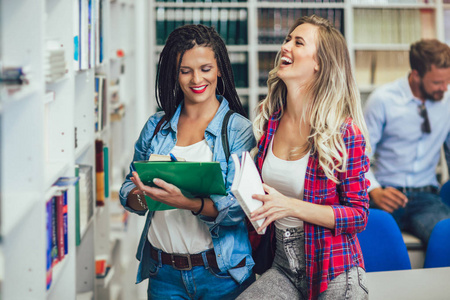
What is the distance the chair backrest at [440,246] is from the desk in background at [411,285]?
29 centimetres

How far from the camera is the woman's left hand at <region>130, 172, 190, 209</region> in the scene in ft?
5.77

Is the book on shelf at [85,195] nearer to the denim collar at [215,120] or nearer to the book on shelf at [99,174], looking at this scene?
the book on shelf at [99,174]

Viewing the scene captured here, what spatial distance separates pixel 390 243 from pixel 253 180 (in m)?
0.94

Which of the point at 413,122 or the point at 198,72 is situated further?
the point at 413,122

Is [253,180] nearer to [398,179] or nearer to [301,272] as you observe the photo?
[301,272]

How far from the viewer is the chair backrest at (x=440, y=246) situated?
2459 mm

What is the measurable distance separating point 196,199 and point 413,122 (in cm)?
200

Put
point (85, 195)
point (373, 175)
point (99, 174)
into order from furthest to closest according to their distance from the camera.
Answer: point (373, 175), point (99, 174), point (85, 195)

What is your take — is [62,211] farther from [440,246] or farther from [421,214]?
[421,214]

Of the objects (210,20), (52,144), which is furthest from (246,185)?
(210,20)

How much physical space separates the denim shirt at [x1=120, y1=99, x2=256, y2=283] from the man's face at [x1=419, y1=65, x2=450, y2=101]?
1788 mm

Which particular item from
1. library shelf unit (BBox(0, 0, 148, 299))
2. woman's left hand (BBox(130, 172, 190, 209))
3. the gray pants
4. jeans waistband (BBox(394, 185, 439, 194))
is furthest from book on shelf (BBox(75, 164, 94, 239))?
jeans waistband (BBox(394, 185, 439, 194))

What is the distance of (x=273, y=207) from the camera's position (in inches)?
71.2

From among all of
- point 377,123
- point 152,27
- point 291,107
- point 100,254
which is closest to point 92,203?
point 100,254
